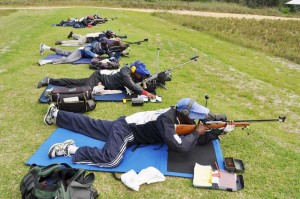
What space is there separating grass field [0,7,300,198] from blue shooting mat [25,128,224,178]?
0.79 feet

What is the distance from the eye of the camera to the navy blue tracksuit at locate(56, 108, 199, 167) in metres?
6.16

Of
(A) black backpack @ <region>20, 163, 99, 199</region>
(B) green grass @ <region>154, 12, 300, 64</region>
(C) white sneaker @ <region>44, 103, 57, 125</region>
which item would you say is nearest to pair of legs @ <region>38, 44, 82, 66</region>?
(C) white sneaker @ <region>44, 103, 57, 125</region>

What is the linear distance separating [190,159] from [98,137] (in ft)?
8.08

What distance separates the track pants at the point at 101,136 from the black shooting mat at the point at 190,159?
3.70 ft

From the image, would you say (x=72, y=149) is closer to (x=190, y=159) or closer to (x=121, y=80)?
(x=190, y=159)

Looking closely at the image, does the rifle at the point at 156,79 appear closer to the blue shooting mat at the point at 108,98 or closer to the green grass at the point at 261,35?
the blue shooting mat at the point at 108,98

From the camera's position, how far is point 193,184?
227 inches

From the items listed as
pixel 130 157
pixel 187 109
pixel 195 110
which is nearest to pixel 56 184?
pixel 130 157

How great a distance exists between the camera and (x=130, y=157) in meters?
6.48

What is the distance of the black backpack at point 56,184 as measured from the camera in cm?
458

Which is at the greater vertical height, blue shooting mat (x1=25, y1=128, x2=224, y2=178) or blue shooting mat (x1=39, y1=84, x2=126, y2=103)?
blue shooting mat (x1=39, y1=84, x2=126, y2=103)

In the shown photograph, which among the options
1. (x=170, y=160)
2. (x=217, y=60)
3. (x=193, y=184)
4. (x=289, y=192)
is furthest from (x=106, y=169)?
(x=217, y=60)

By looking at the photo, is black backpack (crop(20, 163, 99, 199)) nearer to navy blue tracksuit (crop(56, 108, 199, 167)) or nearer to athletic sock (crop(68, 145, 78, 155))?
navy blue tracksuit (crop(56, 108, 199, 167))

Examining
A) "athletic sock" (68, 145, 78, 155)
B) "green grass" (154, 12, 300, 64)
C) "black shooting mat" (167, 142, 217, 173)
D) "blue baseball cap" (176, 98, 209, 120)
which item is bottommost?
"green grass" (154, 12, 300, 64)
